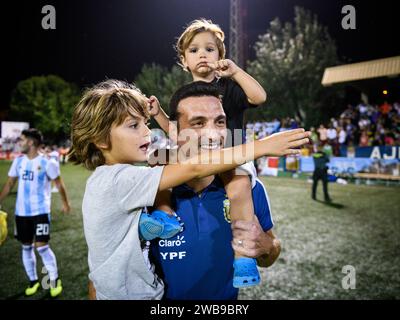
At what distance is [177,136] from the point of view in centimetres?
208

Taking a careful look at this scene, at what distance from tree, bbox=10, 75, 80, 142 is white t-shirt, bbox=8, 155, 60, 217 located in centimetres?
4722

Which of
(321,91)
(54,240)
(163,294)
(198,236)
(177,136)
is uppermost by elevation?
(321,91)

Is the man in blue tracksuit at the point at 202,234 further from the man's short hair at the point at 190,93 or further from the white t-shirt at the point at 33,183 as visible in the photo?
the white t-shirt at the point at 33,183

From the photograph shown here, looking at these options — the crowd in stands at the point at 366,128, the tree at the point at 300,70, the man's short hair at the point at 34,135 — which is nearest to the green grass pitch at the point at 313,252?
the man's short hair at the point at 34,135

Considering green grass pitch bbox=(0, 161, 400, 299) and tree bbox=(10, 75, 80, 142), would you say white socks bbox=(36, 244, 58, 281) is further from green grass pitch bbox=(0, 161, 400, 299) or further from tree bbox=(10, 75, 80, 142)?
tree bbox=(10, 75, 80, 142)

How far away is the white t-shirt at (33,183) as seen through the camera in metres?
5.51

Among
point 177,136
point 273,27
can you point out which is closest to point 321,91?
point 273,27

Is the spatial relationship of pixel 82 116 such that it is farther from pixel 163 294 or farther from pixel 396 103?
pixel 396 103

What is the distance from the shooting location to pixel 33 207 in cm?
550

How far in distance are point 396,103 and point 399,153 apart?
7992 millimetres

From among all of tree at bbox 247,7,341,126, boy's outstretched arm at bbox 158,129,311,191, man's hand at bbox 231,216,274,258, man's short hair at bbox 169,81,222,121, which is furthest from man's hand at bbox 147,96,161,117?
tree at bbox 247,7,341,126

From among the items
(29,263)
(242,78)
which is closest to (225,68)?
(242,78)

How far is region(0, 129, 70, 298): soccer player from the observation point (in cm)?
534

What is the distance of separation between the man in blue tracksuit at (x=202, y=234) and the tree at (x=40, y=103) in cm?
5181
